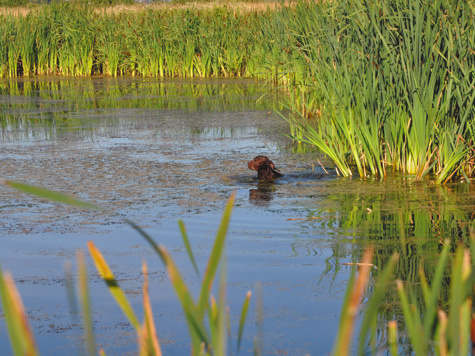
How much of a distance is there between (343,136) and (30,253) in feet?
7.91

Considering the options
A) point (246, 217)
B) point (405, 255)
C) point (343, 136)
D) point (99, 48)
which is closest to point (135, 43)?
point (99, 48)

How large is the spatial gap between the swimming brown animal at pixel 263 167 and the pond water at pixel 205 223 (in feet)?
0.30

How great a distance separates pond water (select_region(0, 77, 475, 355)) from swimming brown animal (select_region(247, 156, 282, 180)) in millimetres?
92

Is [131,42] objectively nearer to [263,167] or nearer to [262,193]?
[263,167]

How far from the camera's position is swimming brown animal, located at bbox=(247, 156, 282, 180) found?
174 inches

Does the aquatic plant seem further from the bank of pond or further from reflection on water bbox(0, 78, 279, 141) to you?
reflection on water bbox(0, 78, 279, 141)

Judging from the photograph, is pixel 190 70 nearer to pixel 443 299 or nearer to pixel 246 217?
pixel 246 217

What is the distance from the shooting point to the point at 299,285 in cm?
263

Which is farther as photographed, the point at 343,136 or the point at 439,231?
the point at 343,136

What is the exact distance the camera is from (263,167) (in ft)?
14.6

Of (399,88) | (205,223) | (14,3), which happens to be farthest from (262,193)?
(14,3)

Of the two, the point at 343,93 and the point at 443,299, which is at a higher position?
the point at 343,93

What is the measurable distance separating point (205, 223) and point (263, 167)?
99 cm

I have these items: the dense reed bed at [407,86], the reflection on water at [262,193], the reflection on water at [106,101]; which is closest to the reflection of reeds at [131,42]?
the reflection on water at [106,101]
